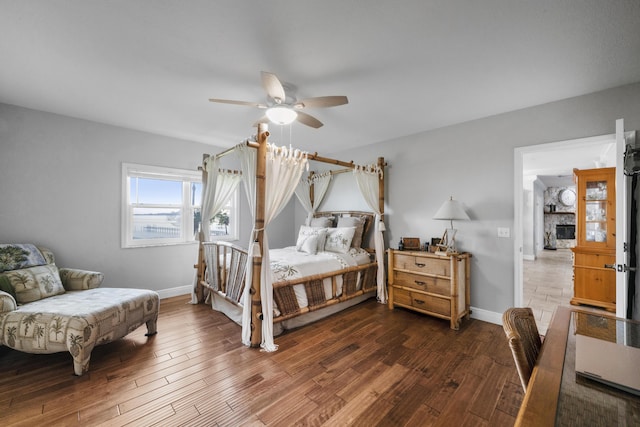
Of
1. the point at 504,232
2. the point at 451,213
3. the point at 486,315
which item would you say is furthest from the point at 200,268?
the point at 504,232

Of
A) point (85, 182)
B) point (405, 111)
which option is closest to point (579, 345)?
point (405, 111)

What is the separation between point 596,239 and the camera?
375 cm

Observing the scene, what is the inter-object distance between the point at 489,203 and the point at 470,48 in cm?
206

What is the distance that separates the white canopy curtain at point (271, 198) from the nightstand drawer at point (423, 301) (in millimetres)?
1890

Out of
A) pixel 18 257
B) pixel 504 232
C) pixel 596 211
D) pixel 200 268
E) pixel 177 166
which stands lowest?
pixel 200 268

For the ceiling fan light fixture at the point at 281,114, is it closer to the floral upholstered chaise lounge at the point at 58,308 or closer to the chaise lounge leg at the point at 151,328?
the floral upholstered chaise lounge at the point at 58,308

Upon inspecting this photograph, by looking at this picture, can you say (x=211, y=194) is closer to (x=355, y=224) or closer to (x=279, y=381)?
(x=355, y=224)

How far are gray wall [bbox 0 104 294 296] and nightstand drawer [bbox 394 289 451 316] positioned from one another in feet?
11.8

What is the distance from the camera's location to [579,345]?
110 centimetres

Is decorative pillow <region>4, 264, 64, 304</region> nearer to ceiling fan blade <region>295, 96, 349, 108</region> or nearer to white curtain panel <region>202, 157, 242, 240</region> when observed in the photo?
white curtain panel <region>202, 157, 242, 240</region>

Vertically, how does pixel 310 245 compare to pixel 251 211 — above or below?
below

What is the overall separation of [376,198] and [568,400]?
352 centimetres

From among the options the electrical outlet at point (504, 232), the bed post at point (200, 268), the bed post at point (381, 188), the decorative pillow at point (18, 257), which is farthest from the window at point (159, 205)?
the electrical outlet at point (504, 232)

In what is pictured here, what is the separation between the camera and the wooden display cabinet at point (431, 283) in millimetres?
3133
